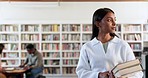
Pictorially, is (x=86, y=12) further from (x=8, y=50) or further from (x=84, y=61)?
(x=84, y=61)

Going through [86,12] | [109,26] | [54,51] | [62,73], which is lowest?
[62,73]

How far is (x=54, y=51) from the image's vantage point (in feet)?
29.3

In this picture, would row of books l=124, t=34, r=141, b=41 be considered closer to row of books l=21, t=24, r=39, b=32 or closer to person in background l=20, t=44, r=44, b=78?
row of books l=21, t=24, r=39, b=32

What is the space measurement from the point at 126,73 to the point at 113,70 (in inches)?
3.2

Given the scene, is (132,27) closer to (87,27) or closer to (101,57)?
(87,27)

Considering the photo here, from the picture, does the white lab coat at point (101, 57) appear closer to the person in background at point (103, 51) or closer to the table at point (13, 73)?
the person in background at point (103, 51)

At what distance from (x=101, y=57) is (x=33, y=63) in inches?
230

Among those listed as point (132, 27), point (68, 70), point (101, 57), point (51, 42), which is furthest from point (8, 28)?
point (101, 57)

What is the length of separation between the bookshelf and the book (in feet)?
23.5

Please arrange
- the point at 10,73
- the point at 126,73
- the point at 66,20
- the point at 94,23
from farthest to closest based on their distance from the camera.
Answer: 1. the point at 66,20
2. the point at 10,73
3. the point at 94,23
4. the point at 126,73

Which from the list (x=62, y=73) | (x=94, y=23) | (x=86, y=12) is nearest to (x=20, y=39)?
(x=62, y=73)

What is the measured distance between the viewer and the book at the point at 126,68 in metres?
1.62

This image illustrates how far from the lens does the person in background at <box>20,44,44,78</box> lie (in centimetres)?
714

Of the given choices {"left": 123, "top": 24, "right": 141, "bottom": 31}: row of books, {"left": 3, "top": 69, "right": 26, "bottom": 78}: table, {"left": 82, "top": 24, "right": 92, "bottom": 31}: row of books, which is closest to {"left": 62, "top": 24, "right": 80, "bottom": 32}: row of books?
{"left": 82, "top": 24, "right": 92, "bottom": 31}: row of books
